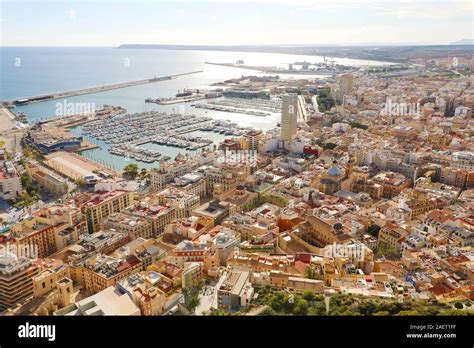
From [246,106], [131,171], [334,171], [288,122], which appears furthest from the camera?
[246,106]

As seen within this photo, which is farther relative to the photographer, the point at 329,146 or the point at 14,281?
the point at 329,146

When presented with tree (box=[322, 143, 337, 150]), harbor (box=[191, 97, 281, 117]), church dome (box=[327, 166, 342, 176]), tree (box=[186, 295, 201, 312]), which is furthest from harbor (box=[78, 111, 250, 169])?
tree (box=[186, 295, 201, 312])

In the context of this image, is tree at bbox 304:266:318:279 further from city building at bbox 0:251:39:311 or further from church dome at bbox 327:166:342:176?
church dome at bbox 327:166:342:176

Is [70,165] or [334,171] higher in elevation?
[334,171]

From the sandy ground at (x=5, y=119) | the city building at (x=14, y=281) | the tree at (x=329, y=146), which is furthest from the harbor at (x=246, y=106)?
the city building at (x=14, y=281)

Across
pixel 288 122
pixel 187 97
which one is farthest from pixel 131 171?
pixel 187 97

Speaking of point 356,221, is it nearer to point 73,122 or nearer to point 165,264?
point 165,264

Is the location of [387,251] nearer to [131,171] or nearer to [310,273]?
[310,273]

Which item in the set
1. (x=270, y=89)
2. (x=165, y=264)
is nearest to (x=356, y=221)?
(x=165, y=264)

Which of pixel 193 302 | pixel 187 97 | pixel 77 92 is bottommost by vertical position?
pixel 193 302

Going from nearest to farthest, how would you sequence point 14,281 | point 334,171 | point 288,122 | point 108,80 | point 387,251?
point 14,281 < point 387,251 < point 334,171 < point 288,122 < point 108,80

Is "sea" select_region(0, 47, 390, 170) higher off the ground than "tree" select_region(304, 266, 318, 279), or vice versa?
"sea" select_region(0, 47, 390, 170)
